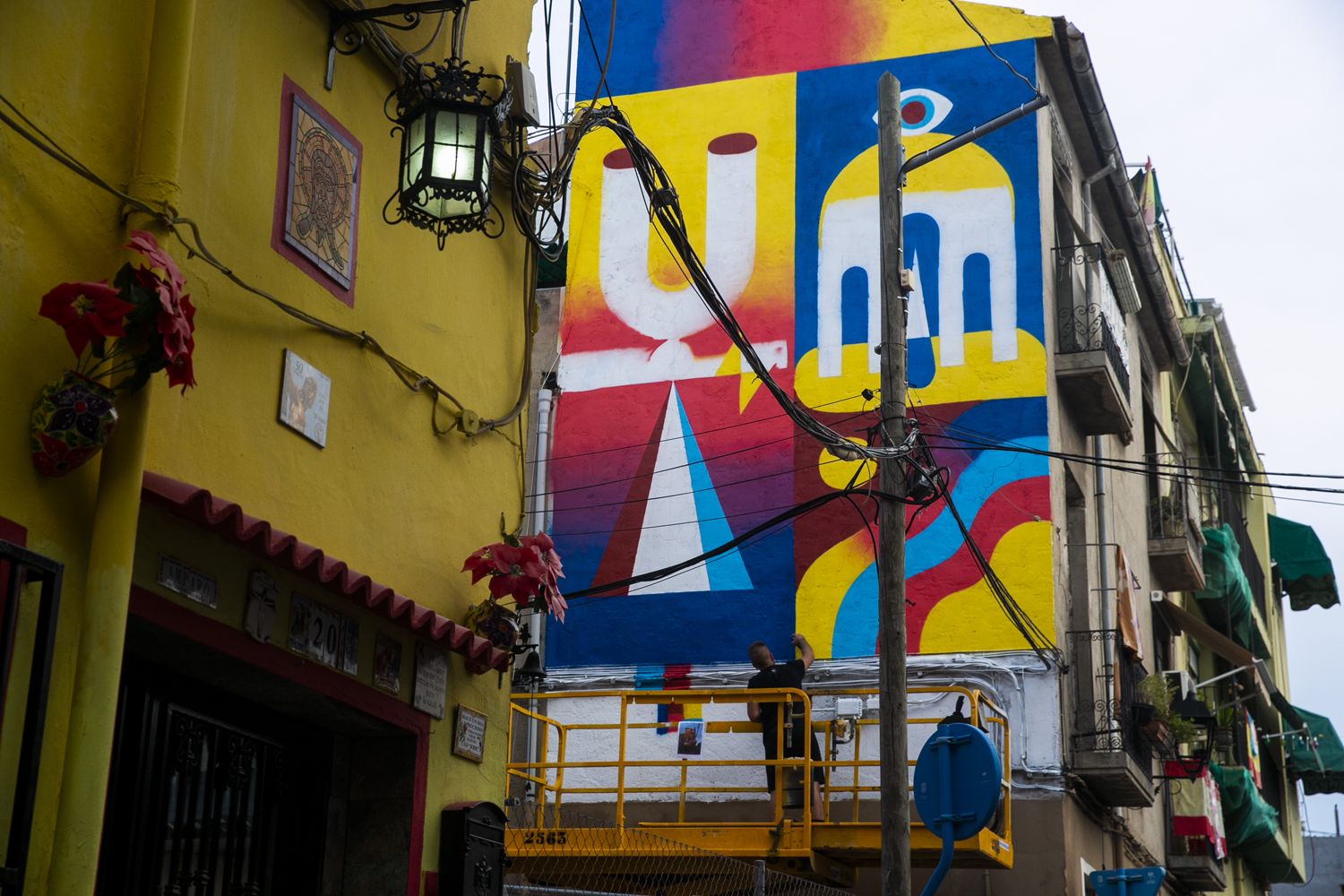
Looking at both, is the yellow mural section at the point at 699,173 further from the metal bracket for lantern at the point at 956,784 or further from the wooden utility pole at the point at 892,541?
the metal bracket for lantern at the point at 956,784

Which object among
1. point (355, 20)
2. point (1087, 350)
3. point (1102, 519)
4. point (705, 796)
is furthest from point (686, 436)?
point (355, 20)

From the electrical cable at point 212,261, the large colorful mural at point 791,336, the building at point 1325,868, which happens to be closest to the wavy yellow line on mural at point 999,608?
the large colorful mural at point 791,336

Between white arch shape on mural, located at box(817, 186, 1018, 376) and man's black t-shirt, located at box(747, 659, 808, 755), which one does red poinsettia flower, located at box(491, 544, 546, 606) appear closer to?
man's black t-shirt, located at box(747, 659, 808, 755)

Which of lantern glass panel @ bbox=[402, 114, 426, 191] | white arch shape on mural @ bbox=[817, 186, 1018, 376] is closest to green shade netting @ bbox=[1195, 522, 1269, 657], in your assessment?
white arch shape on mural @ bbox=[817, 186, 1018, 376]

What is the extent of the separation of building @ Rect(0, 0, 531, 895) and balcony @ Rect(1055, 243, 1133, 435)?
1036cm

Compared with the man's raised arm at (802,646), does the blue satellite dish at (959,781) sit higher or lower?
lower

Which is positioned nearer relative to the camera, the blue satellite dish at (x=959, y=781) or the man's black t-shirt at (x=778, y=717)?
the blue satellite dish at (x=959, y=781)

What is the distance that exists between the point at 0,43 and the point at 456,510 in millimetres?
4072

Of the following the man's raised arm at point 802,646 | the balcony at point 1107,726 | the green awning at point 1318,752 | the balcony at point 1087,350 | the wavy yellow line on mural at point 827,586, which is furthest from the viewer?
the green awning at point 1318,752

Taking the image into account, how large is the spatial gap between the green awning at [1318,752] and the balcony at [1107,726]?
18.9 m

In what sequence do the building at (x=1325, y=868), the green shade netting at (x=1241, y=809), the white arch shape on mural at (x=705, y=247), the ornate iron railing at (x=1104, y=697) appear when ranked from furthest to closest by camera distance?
the building at (x=1325, y=868), the green shade netting at (x=1241, y=809), the white arch shape on mural at (x=705, y=247), the ornate iron railing at (x=1104, y=697)

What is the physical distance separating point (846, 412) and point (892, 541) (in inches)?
265

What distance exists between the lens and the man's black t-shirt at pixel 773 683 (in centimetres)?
1584

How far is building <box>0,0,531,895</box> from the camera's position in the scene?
20.7ft
